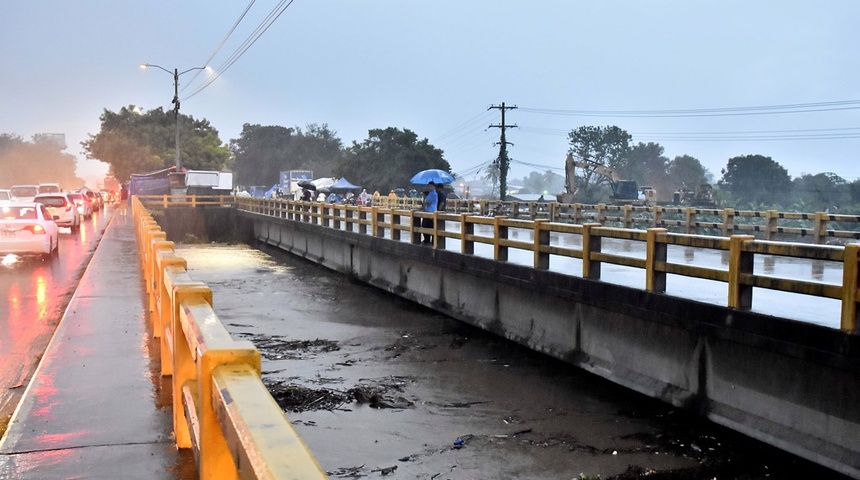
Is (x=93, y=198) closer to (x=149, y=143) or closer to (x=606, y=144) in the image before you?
(x=149, y=143)

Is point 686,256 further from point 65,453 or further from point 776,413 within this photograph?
point 65,453

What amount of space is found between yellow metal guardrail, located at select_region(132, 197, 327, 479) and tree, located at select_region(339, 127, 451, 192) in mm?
74392

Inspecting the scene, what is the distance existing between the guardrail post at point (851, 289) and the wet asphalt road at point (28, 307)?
7.07 m

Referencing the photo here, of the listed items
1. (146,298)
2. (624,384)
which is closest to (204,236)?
(146,298)

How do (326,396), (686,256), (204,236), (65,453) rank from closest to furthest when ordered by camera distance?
1. (65,453)
2. (326,396)
3. (686,256)
4. (204,236)

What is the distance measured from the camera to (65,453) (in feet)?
16.0

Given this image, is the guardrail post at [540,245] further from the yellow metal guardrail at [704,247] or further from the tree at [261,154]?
the tree at [261,154]

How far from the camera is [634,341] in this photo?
32.5 feet

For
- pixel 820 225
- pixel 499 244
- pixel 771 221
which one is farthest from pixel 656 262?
pixel 771 221

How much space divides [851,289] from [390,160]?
75.8 meters

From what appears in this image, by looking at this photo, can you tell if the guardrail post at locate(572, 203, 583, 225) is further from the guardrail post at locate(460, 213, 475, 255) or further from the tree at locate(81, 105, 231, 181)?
the tree at locate(81, 105, 231, 181)

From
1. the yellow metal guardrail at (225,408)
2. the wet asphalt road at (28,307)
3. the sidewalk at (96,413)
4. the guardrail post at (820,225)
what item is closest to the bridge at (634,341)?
the yellow metal guardrail at (225,408)

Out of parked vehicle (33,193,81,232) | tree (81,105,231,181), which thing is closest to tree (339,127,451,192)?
tree (81,105,231,181)

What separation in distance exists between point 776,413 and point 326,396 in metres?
4.80
